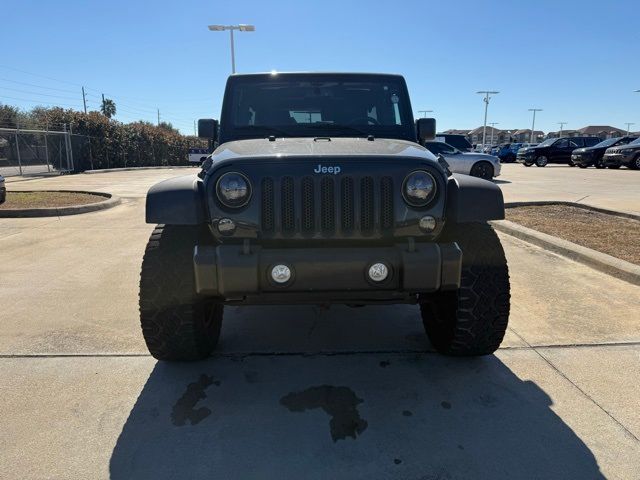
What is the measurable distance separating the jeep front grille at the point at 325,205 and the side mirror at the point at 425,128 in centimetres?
152

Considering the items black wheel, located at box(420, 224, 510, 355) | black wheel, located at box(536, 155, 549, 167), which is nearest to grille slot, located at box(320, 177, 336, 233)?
black wheel, located at box(420, 224, 510, 355)

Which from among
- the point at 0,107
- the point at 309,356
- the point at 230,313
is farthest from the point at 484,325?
the point at 0,107

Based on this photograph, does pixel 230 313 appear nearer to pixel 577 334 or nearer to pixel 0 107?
pixel 577 334

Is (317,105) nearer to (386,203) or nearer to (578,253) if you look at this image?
(386,203)

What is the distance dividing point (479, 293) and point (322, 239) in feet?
3.30

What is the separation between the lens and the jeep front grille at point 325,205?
8.15 feet

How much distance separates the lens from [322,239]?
8.31 feet

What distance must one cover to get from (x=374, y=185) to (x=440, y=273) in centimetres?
57

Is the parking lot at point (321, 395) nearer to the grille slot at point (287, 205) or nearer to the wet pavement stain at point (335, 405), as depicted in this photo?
the wet pavement stain at point (335, 405)

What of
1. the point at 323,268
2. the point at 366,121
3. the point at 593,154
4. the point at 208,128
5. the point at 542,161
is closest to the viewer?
the point at 323,268

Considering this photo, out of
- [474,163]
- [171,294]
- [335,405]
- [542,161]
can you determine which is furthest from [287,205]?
[542,161]

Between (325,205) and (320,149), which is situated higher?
(320,149)

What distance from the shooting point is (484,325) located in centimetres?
287

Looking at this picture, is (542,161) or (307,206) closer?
(307,206)
